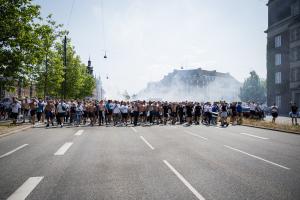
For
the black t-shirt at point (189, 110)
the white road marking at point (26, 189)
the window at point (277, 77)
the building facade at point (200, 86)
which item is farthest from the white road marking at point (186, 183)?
the building facade at point (200, 86)

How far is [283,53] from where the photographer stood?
160ft

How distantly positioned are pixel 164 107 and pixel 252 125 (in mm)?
7682

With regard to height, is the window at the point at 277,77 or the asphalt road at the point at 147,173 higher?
the window at the point at 277,77

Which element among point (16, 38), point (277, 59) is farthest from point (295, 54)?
point (16, 38)

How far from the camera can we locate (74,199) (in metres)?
5.05

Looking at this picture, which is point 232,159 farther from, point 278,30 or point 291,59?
point 278,30

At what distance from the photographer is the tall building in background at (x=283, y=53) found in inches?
1754

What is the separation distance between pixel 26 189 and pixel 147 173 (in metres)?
2.69

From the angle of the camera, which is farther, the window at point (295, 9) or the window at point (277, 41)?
the window at point (277, 41)

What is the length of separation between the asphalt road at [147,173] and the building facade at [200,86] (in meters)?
105

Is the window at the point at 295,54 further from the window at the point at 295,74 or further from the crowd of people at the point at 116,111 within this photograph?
the crowd of people at the point at 116,111

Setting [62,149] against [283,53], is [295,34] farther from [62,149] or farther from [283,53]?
[62,149]

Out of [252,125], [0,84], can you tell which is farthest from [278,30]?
[0,84]

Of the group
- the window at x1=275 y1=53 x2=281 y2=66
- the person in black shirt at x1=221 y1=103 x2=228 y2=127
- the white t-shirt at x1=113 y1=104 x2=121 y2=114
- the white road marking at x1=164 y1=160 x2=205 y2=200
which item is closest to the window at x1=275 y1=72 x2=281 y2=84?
the window at x1=275 y1=53 x2=281 y2=66
